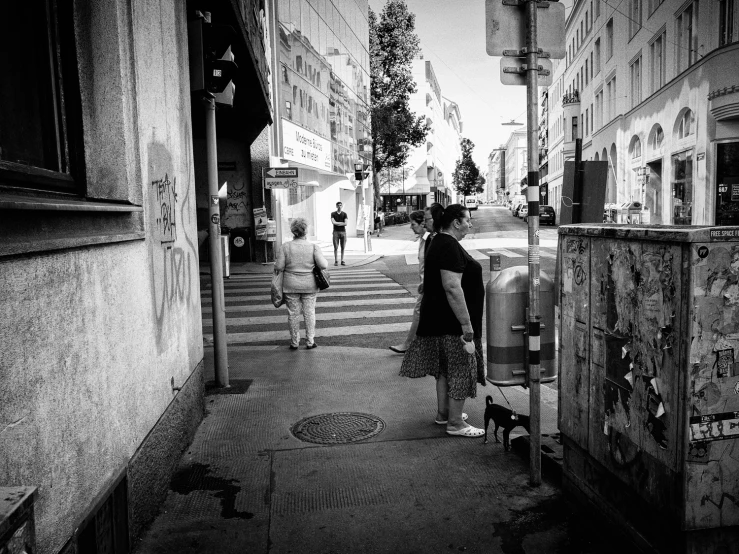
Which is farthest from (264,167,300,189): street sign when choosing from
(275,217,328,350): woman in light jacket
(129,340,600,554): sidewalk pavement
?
(129,340,600,554): sidewalk pavement

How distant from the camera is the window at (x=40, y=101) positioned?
2.69 metres

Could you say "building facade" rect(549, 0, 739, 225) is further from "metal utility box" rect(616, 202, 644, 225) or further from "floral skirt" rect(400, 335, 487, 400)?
"floral skirt" rect(400, 335, 487, 400)

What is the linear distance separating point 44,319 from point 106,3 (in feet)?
6.60

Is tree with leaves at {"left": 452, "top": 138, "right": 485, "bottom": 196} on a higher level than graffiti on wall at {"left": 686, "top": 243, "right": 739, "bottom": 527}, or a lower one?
higher

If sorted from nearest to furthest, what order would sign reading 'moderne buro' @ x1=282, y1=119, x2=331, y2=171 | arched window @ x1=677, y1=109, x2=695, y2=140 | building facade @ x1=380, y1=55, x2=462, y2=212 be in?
1. sign reading 'moderne buro' @ x1=282, y1=119, x2=331, y2=171
2. arched window @ x1=677, y1=109, x2=695, y2=140
3. building facade @ x1=380, y1=55, x2=462, y2=212

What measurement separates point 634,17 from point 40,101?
1482 inches

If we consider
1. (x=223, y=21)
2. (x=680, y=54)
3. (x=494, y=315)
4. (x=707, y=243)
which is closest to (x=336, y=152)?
(x=680, y=54)

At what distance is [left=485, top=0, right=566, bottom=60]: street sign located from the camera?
167 inches

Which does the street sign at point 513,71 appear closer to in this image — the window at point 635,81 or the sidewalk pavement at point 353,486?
the sidewalk pavement at point 353,486

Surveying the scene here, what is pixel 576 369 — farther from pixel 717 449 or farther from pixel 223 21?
pixel 223 21

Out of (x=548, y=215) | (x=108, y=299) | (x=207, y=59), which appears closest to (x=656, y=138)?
(x=548, y=215)

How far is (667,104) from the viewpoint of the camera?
29266mm

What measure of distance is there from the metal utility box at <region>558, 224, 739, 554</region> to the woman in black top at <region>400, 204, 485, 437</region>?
1.49 m

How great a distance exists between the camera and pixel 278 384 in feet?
23.0
